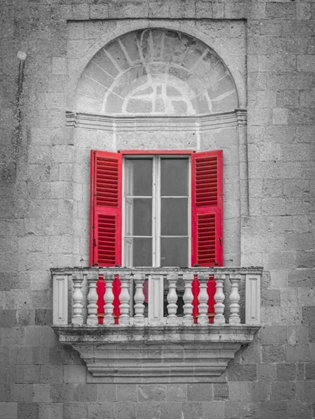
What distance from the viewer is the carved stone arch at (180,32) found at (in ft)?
80.6

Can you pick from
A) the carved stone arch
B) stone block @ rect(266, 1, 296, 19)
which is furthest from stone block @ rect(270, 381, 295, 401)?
stone block @ rect(266, 1, 296, 19)

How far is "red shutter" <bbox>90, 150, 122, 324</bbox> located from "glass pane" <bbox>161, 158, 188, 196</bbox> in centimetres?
69

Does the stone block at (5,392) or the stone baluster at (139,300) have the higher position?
the stone baluster at (139,300)

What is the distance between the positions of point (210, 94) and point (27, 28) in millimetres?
2890

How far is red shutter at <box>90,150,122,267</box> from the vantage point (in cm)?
2438

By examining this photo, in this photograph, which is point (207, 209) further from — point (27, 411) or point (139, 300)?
point (27, 411)

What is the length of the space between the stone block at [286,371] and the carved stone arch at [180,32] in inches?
152

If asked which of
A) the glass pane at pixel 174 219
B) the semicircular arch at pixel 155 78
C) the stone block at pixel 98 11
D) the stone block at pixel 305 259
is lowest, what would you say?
the stone block at pixel 305 259

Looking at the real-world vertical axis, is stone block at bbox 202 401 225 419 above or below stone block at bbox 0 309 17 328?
below

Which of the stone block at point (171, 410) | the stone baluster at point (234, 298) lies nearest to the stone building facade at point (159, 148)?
the stone block at point (171, 410)

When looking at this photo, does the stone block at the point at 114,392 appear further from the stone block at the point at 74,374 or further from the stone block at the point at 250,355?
the stone block at the point at 250,355

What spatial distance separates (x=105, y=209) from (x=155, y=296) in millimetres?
1734

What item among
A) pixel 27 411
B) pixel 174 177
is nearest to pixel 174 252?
pixel 174 177

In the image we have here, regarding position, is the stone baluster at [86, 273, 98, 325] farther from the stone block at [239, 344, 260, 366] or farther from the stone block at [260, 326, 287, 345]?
the stone block at [260, 326, 287, 345]
